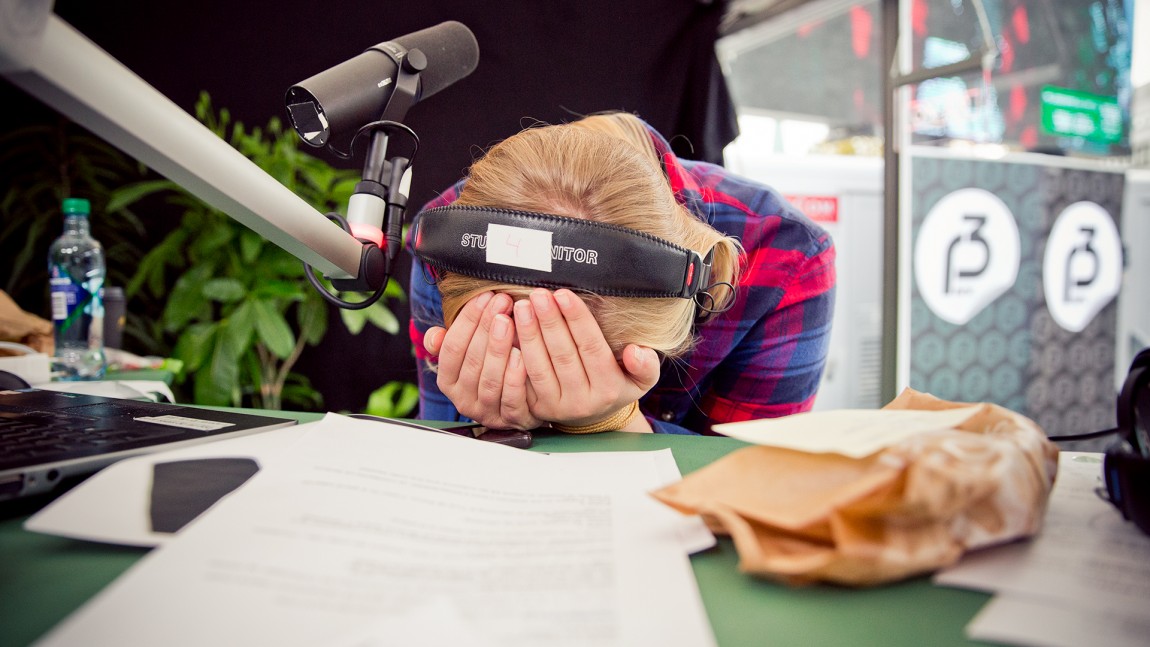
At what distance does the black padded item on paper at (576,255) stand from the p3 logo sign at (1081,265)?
2.47m

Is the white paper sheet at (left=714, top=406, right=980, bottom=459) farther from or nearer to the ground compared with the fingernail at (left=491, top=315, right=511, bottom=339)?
nearer to the ground

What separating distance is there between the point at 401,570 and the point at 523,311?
0.98 ft

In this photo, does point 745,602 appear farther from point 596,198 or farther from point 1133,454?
point 596,198

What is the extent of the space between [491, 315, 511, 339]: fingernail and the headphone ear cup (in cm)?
41

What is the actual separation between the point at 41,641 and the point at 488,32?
225cm

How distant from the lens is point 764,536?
28cm

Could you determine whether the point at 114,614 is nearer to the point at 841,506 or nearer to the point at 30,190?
the point at 841,506

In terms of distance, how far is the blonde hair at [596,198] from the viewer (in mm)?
545

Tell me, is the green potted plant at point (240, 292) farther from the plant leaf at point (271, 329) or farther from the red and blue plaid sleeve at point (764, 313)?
the red and blue plaid sleeve at point (764, 313)

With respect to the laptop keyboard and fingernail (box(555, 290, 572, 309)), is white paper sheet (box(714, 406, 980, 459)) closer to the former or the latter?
fingernail (box(555, 290, 572, 309))

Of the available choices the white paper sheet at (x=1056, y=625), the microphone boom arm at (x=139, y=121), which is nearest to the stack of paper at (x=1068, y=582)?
the white paper sheet at (x=1056, y=625)

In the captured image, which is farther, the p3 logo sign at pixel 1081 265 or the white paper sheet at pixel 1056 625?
the p3 logo sign at pixel 1081 265

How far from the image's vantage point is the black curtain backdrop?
6.77 ft

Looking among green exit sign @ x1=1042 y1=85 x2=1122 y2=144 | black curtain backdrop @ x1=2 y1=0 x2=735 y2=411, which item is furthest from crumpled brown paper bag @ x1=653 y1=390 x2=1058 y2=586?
green exit sign @ x1=1042 y1=85 x2=1122 y2=144
